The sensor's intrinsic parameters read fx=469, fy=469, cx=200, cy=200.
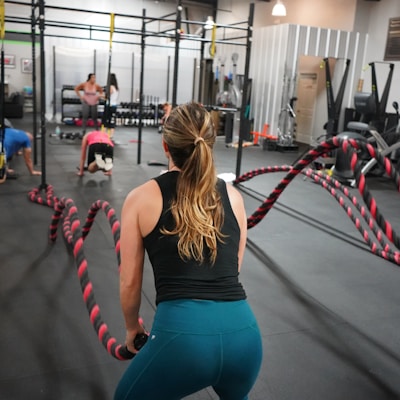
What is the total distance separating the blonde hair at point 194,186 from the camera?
4.41ft

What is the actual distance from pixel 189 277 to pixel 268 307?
72.6 inches

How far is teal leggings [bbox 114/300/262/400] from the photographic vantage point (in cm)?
126

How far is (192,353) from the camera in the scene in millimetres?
1254

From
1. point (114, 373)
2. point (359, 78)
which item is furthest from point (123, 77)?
point (114, 373)

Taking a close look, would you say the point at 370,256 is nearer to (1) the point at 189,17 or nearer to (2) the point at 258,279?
(2) the point at 258,279

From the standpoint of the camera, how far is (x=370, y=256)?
410 cm

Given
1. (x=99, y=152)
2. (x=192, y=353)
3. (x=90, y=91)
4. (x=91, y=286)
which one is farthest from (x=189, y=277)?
(x=90, y=91)

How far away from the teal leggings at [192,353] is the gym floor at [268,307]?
34.2 inches

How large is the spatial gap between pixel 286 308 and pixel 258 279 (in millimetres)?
480

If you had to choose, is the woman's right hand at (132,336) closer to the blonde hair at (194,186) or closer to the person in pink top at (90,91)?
the blonde hair at (194,186)

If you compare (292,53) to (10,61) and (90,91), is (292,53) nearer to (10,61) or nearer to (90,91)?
(90,91)

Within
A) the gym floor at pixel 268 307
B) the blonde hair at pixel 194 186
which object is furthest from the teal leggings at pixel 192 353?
the gym floor at pixel 268 307

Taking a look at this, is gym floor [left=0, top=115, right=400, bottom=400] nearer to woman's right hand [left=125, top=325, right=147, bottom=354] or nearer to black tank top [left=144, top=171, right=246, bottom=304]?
woman's right hand [left=125, top=325, right=147, bottom=354]

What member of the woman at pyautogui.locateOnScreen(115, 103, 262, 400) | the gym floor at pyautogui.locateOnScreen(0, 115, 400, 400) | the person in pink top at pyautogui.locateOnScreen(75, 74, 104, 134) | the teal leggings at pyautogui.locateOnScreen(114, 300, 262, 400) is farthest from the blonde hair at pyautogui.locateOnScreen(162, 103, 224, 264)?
the person in pink top at pyautogui.locateOnScreen(75, 74, 104, 134)
